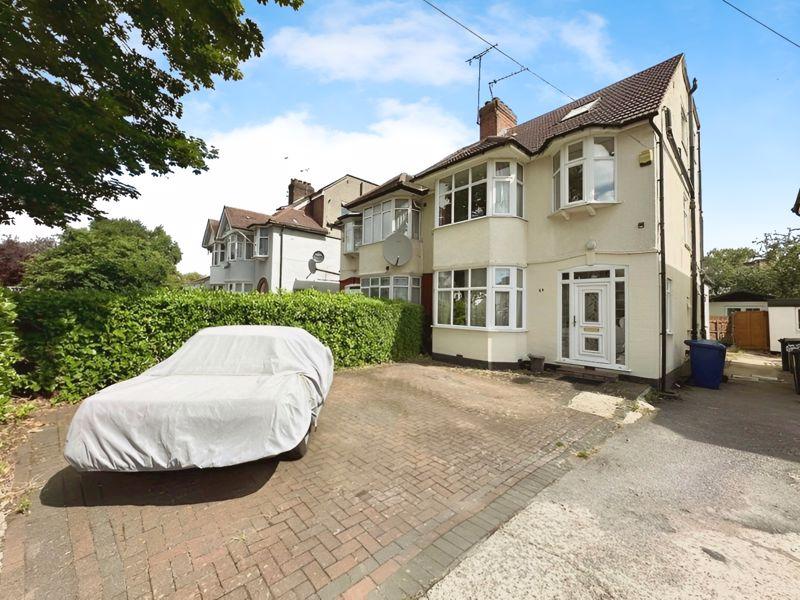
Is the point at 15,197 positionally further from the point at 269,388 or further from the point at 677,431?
the point at 677,431

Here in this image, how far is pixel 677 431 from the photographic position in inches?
221

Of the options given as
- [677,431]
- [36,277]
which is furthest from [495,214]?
[36,277]

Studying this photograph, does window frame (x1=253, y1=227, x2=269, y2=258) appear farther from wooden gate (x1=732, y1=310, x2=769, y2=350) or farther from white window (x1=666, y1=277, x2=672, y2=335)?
wooden gate (x1=732, y1=310, x2=769, y2=350)

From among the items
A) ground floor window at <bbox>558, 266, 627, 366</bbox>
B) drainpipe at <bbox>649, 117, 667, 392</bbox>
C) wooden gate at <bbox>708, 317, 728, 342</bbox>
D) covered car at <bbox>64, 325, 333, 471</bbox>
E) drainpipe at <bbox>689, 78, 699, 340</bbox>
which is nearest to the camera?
covered car at <bbox>64, 325, 333, 471</bbox>

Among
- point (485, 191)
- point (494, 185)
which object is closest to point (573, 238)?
point (494, 185)

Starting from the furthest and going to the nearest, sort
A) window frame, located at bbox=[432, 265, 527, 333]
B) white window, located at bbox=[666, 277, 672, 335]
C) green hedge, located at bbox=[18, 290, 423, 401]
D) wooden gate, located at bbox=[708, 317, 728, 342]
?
wooden gate, located at bbox=[708, 317, 728, 342]
window frame, located at bbox=[432, 265, 527, 333]
white window, located at bbox=[666, 277, 672, 335]
green hedge, located at bbox=[18, 290, 423, 401]

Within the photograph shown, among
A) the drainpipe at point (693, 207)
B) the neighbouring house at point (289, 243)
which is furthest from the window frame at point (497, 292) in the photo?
the neighbouring house at point (289, 243)

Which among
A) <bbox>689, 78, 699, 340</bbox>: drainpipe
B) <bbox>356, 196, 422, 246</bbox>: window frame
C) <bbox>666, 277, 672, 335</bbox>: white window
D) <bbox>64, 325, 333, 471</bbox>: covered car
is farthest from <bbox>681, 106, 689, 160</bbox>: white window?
<bbox>64, 325, 333, 471</bbox>: covered car

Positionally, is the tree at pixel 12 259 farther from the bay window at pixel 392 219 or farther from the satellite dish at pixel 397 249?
the satellite dish at pixel 397 249

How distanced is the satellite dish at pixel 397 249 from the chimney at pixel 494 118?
6418mm

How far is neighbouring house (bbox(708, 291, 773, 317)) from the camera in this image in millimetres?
19906

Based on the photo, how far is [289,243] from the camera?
73.6ft

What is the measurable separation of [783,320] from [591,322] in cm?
1428

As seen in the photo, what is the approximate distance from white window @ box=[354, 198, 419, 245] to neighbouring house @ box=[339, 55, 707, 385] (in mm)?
67
